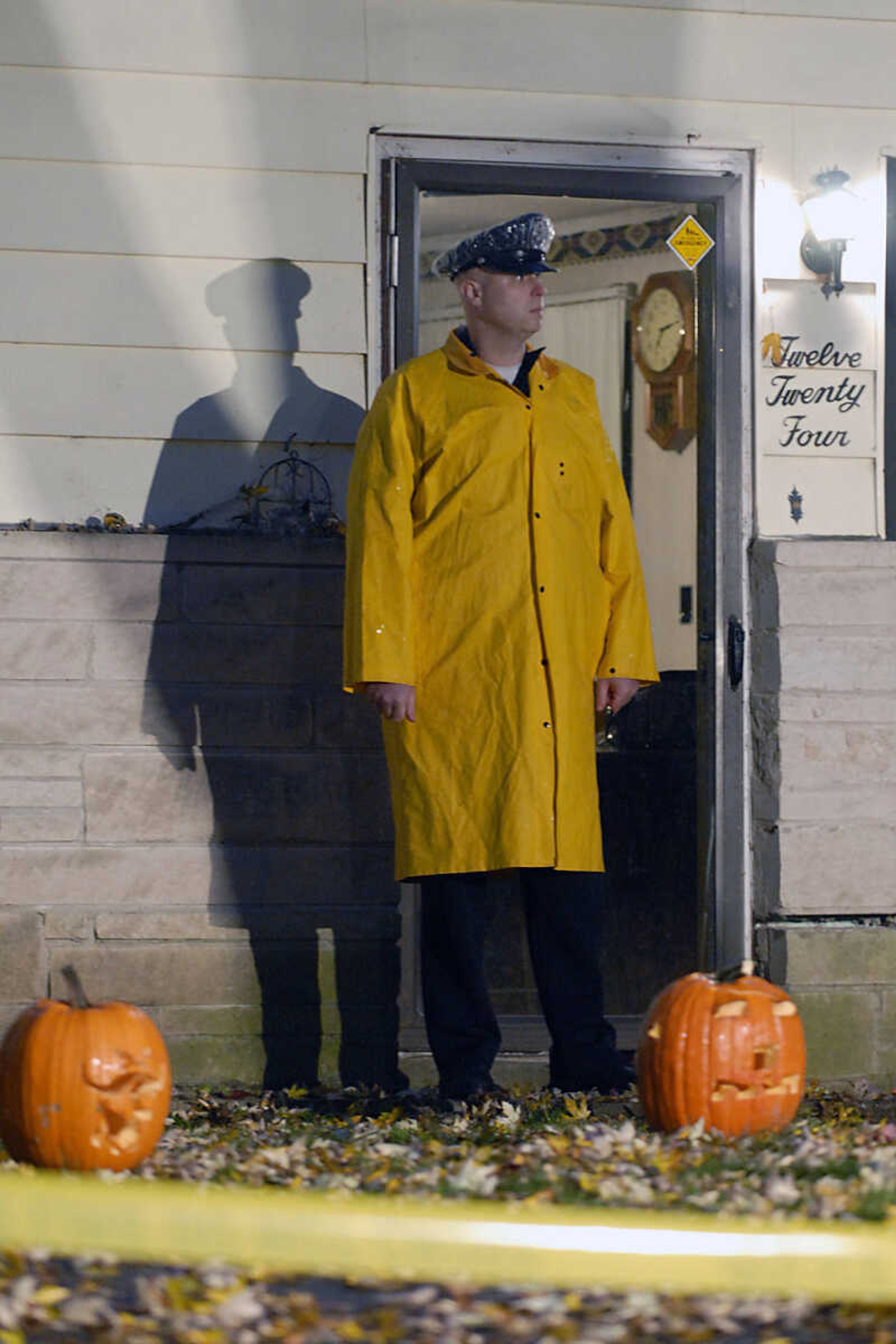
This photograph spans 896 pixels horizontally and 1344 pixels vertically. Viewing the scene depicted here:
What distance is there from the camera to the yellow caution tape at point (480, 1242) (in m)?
2.50

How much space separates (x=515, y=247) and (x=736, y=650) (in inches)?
52.6

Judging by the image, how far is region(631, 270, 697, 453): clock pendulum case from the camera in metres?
6.67

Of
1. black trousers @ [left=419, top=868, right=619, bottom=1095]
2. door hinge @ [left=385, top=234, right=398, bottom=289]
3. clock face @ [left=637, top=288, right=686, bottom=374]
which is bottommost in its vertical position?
black trousers @ [left=419, top=868, right=619, bottom=1095]

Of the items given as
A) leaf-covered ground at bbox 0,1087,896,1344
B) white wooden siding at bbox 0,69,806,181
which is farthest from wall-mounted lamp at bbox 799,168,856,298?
leaf-covered ground at bbox 0,1087,896,1344

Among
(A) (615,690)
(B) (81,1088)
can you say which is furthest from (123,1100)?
(A) (615,690)

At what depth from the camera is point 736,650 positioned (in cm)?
491

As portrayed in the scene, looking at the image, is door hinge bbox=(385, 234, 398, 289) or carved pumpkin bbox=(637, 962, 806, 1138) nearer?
carved pumpkin bbox=(637, 962, 806, 1138)

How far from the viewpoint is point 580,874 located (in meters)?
4.23

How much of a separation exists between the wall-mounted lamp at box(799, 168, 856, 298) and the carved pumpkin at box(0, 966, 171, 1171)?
2866 mm

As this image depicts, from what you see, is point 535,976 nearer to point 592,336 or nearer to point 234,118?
point 234,118

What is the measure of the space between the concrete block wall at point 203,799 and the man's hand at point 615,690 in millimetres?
673

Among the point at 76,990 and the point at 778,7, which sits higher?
the point at 778,7

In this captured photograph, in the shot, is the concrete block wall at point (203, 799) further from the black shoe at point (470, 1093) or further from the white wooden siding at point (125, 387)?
the black shoe at point (470, 1093)

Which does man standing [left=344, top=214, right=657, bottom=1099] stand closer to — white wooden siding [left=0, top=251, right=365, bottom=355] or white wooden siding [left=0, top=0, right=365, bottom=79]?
white wooden siding [left=0, top=251, right=365, bottom=355]
